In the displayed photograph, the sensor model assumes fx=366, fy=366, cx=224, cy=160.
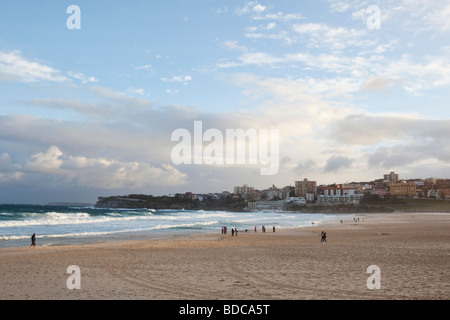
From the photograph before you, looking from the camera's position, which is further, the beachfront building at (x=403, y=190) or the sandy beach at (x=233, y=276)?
the beachfront building at (x=403, y=190)

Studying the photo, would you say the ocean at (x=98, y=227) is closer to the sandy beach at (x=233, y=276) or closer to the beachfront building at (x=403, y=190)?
the sandy beach at (x=233, y=276)

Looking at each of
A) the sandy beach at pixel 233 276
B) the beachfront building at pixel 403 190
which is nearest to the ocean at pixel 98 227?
the sandy beach at pixel 233 276

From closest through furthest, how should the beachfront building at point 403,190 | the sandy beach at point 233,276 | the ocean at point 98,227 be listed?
the sandy beach at point 233,276 < the ocean at point 98,227 < the beachfront building at point 403,190

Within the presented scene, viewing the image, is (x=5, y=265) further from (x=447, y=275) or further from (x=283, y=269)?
(x=447, y=275)

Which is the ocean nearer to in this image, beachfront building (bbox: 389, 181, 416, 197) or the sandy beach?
the sandy beach

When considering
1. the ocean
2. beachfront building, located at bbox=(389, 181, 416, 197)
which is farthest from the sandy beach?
beachfront building, located at bbox=(389, 181, 416, 197)

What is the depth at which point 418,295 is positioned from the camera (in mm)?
10445

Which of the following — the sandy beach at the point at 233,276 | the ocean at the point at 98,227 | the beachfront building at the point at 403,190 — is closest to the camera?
the sandy beach at the point at 233,276

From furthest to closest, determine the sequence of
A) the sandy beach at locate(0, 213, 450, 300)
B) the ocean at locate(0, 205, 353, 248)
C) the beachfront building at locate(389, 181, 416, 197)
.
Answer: the beachfront building at locate(389, 181, 416, 197)
the ocean at locate(0, 205, 353, 248)
the sandy beach at locate(0, 213, 450, 300)

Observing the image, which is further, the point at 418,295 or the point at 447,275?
the point at 447,275

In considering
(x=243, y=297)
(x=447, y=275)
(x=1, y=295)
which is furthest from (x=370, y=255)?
(x=1, y=295)

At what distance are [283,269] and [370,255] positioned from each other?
6758mm

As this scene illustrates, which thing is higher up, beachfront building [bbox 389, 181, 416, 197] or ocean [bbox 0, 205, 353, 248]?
beachfront building [bbox 389, 181, 416, 197]
